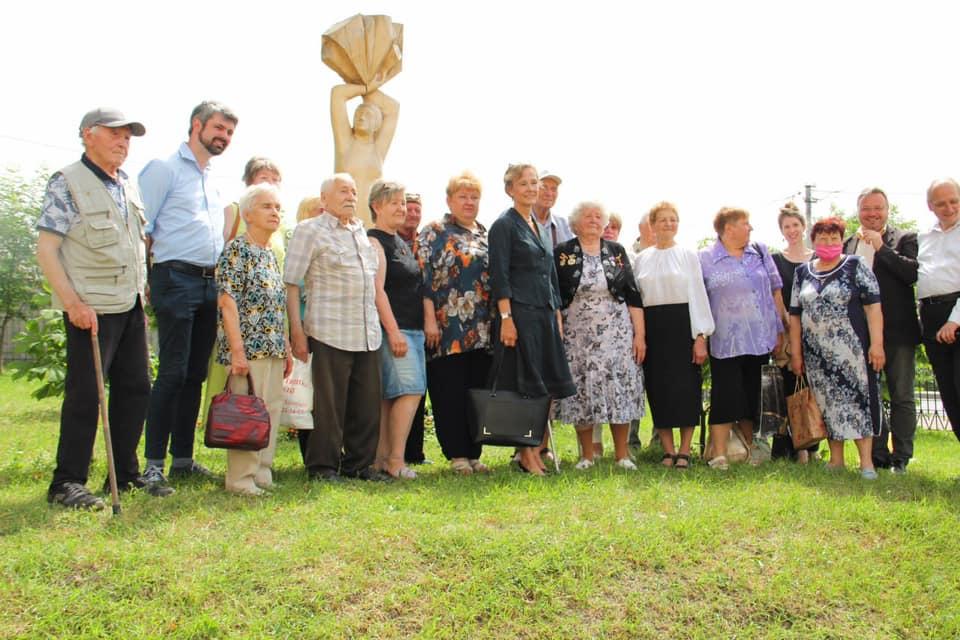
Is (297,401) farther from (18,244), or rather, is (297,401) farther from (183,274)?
(18,244)

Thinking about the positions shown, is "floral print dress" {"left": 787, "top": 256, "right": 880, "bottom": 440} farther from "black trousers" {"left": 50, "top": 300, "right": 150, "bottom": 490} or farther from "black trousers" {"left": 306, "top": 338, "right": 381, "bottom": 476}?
"black trousers" {"left": 50, "top": 300, "right": 150, "bottom": 490}

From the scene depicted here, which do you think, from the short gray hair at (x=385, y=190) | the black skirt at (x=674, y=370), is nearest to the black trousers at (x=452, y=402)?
the short gray hair at (x=385, y=190)

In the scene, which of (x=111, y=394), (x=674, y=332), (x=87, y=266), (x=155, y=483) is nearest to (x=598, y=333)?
(x=674, y=332)

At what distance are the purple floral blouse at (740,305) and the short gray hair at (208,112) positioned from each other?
3.47 meters

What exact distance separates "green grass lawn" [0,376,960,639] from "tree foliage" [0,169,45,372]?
18.9 m

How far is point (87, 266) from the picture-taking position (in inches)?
176

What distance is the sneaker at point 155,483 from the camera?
466 cm

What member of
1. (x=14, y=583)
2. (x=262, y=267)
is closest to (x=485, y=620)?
(x=14, y=583)

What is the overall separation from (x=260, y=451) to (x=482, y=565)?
5.80 feet

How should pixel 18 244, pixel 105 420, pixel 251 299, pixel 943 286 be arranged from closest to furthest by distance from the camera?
pixel 105 420, pixel 251 299, pixel 943 286, pixel 18 244

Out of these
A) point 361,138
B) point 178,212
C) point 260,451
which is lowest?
point 260,451

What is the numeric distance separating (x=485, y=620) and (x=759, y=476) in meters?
2.72

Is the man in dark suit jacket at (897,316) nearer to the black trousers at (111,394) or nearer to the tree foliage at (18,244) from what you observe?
the black trousers at (111,394)

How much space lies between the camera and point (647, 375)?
245 inches
